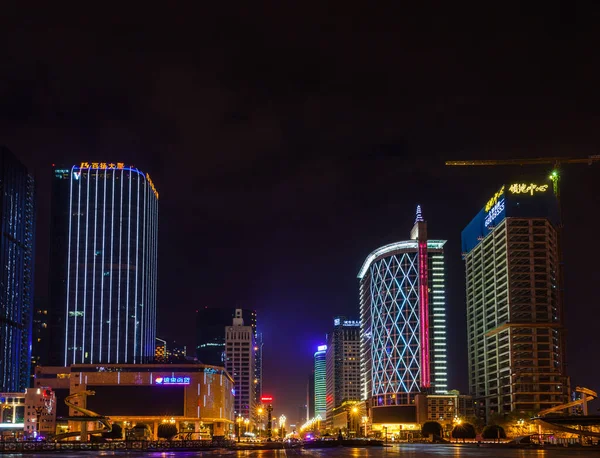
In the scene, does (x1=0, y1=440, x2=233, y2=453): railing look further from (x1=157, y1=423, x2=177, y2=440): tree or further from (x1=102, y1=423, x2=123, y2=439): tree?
(x1=157, y1=423, x2=177, y2=440): tree

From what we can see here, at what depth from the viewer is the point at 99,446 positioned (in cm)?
11850

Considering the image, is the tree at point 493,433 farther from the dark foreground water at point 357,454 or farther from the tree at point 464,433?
the dark foreground water at point 357,454

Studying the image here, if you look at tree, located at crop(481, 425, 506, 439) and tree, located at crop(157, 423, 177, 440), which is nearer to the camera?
tree, located at crop(157, 423, 177, 440)

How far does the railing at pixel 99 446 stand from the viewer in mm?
109812

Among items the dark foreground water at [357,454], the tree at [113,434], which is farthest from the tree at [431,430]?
the dark foreground water at [357,454]

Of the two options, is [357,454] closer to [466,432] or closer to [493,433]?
[493,433]

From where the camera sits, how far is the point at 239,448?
4633 inches

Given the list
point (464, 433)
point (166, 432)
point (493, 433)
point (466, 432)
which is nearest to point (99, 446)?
point (166, 432)

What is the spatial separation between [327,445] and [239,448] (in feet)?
56.7

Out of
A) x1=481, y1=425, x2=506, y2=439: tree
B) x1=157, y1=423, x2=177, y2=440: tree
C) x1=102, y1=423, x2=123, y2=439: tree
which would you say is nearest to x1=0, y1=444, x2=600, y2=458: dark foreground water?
x1=102, y1=423, x2=123, y2=439: tree

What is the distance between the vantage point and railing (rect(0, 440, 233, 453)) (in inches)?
4323

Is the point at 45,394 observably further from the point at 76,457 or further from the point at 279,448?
the point at 76,457

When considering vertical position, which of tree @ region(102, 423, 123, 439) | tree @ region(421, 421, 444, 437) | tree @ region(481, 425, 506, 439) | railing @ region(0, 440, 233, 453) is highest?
railing @ region(0, 440, 233, 453)

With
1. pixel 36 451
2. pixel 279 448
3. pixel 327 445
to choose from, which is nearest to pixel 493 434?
pixel 327 445
